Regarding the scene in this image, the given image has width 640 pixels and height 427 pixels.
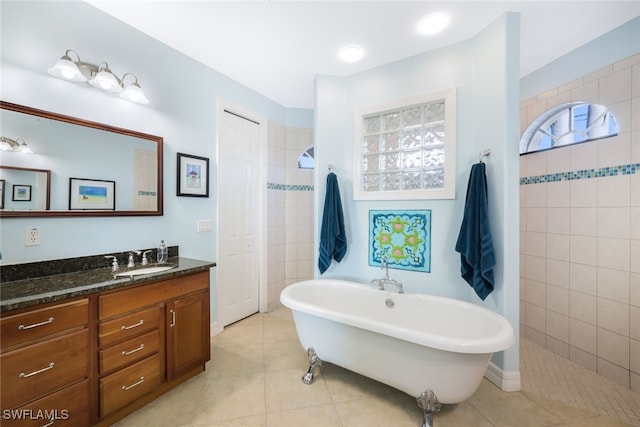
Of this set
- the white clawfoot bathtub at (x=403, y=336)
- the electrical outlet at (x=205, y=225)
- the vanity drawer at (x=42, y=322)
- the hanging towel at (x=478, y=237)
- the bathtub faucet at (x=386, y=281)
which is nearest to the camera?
the vanity drawer at (x=42, y=322)

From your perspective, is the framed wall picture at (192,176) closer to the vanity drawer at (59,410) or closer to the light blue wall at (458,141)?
the light blue wall at (458,141)

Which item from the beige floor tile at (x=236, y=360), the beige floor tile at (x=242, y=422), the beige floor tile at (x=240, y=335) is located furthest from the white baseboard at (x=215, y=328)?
the beige floor tile at (x=242, y=422)

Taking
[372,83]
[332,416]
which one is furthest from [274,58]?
[332,416]

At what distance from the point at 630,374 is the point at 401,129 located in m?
2.47

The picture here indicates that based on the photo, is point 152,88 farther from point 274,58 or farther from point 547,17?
point 547,17

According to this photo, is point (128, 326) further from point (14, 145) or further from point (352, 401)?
point (352, 401)

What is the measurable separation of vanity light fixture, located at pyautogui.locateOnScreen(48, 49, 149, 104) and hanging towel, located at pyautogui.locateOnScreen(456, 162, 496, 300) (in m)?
2.59

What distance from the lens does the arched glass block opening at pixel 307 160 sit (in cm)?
353

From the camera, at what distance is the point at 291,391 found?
5.89 ft

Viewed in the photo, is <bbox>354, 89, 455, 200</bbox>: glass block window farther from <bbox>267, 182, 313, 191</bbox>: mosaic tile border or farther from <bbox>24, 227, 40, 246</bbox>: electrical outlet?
<bbox>24, 227, 40, 246</bbox>: electrical outlet

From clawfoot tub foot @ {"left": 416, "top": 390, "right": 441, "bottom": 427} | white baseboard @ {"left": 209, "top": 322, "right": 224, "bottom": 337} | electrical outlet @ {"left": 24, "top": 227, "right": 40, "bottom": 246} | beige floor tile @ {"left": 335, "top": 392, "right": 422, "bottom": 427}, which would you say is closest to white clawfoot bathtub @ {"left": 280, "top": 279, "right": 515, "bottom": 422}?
clawfoot tub foot @ {"left": 416, "top": 390, "right": 441, "bottom": 427}

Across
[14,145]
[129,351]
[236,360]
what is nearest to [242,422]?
[236,360]

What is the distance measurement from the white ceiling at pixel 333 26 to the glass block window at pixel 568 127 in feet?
1.59

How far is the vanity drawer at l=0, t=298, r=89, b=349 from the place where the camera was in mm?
1121
